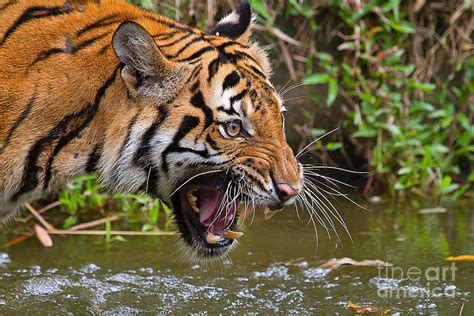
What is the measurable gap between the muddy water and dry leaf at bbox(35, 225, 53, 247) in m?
0.04

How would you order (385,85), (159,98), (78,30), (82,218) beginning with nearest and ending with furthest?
(159,98) < (78,30) < (82,218) < (385,85)

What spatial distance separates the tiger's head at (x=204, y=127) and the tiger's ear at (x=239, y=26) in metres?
0.29

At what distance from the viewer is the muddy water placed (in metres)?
3.78

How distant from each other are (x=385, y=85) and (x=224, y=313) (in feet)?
8.49

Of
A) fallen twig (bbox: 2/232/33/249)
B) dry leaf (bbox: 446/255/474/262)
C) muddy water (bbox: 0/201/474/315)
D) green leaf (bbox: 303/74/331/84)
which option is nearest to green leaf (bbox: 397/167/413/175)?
muddy water (bbox: 0/201/474/315)

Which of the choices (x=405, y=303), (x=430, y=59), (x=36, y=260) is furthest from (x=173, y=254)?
(x=430, y=59)

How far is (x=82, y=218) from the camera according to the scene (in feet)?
17.2

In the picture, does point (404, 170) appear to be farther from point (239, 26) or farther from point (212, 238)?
point (212, 238)

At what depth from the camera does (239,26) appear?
3643 mm

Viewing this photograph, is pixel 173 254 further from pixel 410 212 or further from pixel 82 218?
pixel 410 212

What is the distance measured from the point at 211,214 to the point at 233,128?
15.7 inches

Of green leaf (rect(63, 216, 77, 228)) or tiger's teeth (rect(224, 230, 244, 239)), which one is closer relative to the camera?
tiger's teeth (rect(224, 230, 244, 239))

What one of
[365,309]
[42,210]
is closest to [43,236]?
[42,210]

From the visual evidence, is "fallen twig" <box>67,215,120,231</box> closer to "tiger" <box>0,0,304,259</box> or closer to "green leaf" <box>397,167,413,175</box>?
"tiger" <box>0,0,304,259</box>
